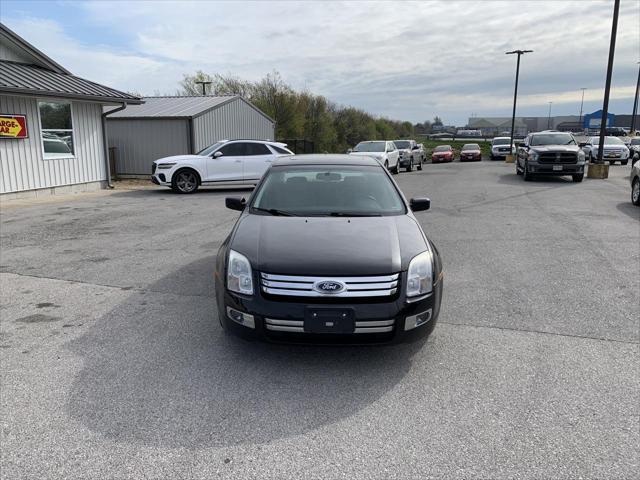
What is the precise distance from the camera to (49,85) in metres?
14.0

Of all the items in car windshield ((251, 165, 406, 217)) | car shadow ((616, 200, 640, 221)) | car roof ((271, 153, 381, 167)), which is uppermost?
car roof ((271, 153, 381, 167))

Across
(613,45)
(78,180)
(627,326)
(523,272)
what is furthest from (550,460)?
(613,45)

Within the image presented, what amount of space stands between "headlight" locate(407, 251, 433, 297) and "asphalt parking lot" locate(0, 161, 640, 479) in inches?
24.0

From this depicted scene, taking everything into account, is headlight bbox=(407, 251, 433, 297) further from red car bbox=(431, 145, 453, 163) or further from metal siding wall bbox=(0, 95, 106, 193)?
red car bbox=(431, 145, 453, 163)

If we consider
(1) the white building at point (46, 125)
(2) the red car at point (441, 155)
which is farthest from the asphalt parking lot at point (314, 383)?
(2) the red car at point (441, 155)

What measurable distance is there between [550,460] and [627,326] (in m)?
2.50

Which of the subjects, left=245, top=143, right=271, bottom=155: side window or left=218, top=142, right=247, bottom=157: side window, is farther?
left=245, top=143, right=271, bottom=155: side window

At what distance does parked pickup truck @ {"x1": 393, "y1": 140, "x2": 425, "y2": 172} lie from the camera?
27.4m

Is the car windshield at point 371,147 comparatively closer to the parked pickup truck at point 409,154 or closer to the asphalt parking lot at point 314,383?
the parked pickup truck at point 409,154

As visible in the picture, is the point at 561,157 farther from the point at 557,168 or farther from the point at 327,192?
the point at 327,192

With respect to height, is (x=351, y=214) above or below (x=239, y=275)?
above

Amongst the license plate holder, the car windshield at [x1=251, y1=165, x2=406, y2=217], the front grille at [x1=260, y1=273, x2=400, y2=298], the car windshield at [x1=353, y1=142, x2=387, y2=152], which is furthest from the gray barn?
the license plate holder

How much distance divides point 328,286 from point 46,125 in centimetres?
1397

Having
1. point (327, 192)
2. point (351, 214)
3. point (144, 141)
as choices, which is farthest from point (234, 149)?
point (351, 214)
